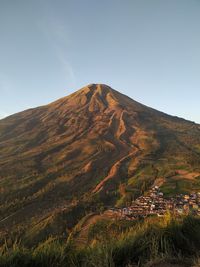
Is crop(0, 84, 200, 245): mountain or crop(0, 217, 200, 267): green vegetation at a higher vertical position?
crop(0, 217, 200, 267): green vegetation

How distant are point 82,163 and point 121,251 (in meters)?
112

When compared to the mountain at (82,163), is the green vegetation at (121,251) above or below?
above

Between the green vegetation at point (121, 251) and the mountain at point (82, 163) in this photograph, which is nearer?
the green vegetation at point (121, 251)

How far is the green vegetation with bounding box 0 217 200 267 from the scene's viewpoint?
Result: 603 centimetres

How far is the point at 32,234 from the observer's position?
2292 inches

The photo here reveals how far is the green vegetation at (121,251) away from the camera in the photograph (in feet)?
19.8

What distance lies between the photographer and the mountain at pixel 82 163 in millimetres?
75000

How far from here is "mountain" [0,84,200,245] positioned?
75.0 m

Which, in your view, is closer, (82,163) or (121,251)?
(121,251)

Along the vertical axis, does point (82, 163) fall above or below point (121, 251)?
below

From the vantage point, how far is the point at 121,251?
643cm

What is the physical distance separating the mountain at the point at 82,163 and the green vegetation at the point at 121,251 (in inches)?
2134

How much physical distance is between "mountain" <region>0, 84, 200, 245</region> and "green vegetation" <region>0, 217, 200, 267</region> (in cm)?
5420

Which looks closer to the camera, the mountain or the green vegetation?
the green vegetation
